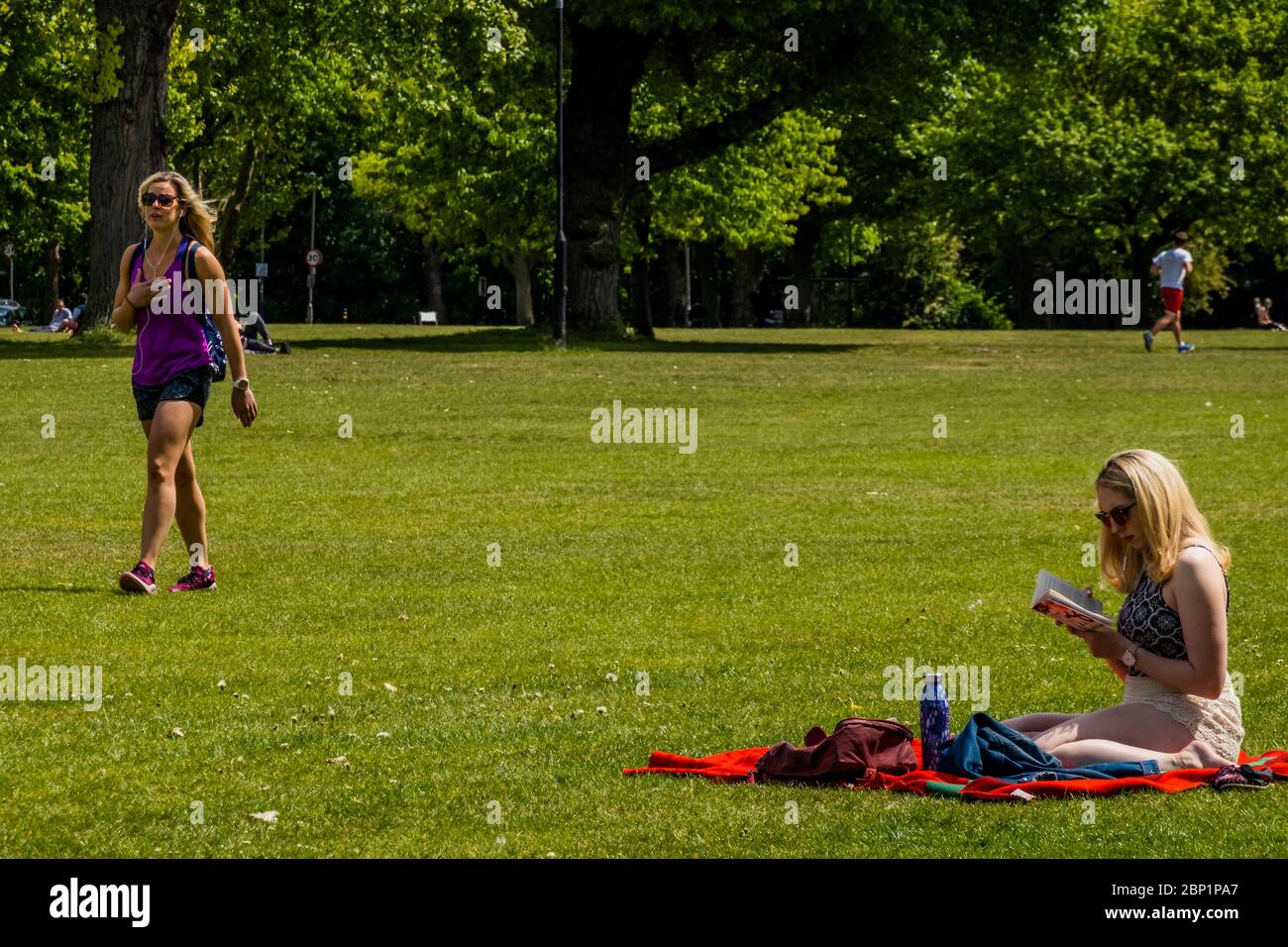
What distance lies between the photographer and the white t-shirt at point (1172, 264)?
3797 centimetres

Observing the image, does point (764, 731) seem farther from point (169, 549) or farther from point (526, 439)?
point (526, 439)

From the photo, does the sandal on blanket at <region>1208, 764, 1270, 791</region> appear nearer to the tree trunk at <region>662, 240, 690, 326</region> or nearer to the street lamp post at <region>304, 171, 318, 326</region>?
the tree trunk at <region>662, 240, 690, 326</region>

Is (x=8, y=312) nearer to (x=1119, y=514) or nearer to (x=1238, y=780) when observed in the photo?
(x=1119, y=514)

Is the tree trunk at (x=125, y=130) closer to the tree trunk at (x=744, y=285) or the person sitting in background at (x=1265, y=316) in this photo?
the person sitting in background at (x=1265, y=316)

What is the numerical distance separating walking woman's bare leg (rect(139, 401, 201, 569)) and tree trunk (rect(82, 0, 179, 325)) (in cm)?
2112

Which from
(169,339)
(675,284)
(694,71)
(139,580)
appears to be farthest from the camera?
(675,284)

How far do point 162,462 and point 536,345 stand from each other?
2619cm

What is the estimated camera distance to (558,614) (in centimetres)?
1155

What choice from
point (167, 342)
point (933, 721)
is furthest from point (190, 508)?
point (933, 721)

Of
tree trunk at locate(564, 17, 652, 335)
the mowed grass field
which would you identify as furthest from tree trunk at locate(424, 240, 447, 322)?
the mowed grass field

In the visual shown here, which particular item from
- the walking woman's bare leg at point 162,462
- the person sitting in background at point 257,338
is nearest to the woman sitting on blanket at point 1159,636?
the walking woman's bare leg at point 162,462

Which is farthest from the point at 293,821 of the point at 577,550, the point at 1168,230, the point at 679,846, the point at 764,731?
the point at 1168,230

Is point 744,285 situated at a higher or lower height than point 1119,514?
higher

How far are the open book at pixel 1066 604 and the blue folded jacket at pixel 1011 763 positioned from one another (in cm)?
53
